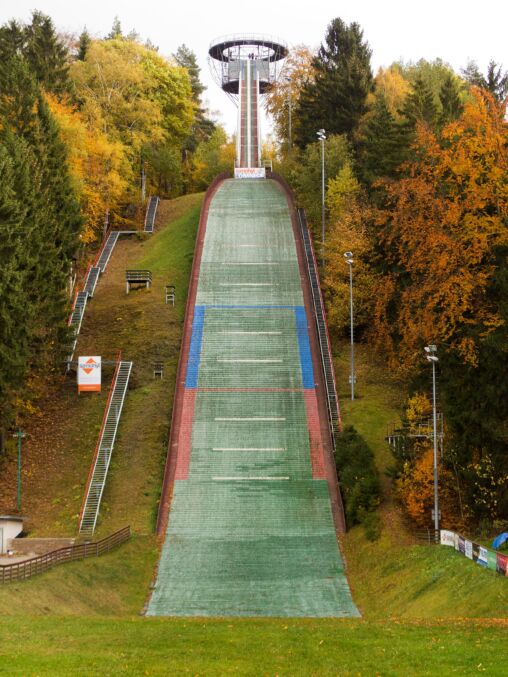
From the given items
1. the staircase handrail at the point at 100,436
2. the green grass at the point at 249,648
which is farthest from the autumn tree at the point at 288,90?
the green grass at the point at 249,648

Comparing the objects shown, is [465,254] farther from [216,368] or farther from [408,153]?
[408,153]

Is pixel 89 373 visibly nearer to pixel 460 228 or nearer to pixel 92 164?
pixel 460 228

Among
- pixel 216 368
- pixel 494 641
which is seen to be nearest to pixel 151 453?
pixel 216 368

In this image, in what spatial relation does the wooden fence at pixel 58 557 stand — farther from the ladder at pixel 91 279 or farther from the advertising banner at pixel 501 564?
the ladder at pixel 91 279

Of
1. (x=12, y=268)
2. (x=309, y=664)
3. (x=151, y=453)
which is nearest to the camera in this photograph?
(x=309, y=664)

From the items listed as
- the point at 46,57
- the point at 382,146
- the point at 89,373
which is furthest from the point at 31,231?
the point at 46,57

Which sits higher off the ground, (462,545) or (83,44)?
(83,44)
